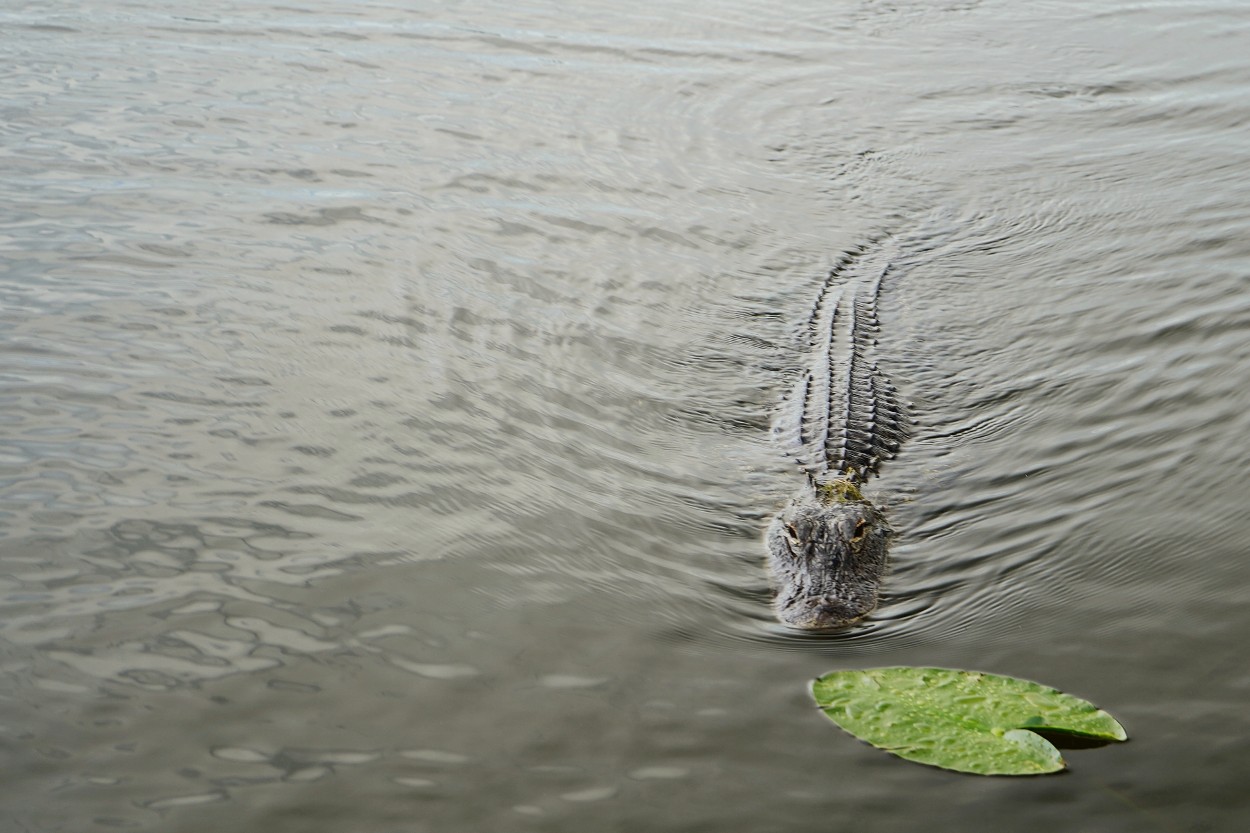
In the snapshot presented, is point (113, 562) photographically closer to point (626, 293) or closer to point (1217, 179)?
point (626, 293)

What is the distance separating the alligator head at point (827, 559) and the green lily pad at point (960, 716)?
0.50 meters

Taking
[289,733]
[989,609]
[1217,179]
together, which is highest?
[1217,179]

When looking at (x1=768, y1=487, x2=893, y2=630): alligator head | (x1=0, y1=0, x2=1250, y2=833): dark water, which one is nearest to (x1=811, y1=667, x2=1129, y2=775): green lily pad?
(x1=0, y1=0, x2=1250, y2=833): dark water

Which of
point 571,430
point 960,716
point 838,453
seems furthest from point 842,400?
point 960,716

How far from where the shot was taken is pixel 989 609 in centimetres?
414

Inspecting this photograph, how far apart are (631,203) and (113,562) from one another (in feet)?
16.3

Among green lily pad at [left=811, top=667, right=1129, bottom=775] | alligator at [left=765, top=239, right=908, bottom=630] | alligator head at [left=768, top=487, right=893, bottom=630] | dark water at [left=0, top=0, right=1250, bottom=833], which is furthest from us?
alligator at [left=765, top=239, right=908, bottom=630]

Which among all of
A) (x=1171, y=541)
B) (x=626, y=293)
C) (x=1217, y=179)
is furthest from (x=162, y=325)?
(x=1217, y=179)

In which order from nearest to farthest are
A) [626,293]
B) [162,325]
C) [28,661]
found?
[28,661]
[162,325]
[626,293]

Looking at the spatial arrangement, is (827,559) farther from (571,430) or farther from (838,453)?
(571,430)

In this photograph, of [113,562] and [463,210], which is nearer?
[113,562]

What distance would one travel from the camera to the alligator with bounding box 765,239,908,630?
168 inches

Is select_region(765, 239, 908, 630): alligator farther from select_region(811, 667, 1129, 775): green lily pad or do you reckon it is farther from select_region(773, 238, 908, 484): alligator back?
select_region(811, 667, 1129, 775): green lily pad

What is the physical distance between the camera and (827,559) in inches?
173
